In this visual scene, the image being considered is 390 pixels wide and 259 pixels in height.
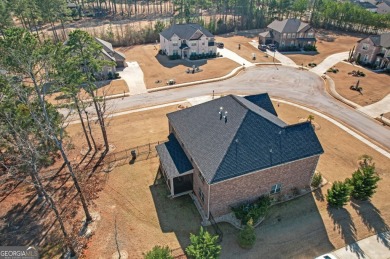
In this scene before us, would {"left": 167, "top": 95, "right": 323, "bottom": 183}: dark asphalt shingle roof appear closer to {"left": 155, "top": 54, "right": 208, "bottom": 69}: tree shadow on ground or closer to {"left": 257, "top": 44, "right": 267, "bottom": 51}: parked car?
{"left": 155, "top": 54, "right": 208, "bottom": 69}: tree shadow on ground

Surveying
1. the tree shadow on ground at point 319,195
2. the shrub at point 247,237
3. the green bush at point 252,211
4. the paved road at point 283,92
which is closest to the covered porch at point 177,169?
the green bush at point 252,211

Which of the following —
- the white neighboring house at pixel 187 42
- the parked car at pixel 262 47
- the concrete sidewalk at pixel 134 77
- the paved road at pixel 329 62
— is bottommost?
the concrete sidewalk at pixel 134 77

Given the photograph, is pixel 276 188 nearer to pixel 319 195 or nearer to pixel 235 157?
pixel 319 195

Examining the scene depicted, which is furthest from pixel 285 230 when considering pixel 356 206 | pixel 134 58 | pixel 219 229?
pixel 134 58

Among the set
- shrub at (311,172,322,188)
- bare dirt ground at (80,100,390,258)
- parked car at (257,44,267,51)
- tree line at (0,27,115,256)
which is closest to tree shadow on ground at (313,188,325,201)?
bare dirt ground at (80,100,390,258)

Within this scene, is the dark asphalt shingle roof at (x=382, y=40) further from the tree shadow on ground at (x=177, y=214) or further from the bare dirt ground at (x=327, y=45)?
the tree shadow on ground at (x=177, y=214)
